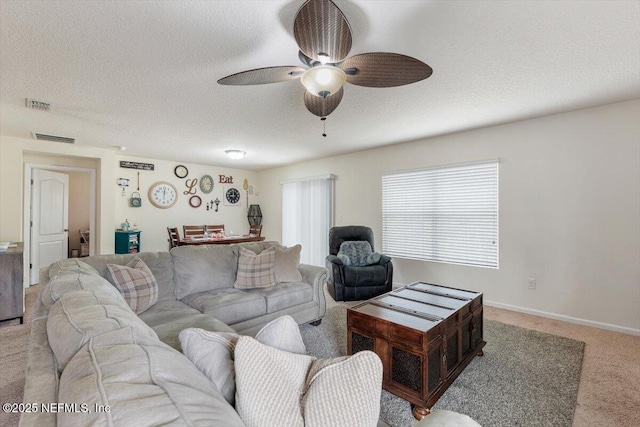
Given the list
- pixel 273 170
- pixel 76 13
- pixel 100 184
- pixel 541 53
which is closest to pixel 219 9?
pixel 76 13

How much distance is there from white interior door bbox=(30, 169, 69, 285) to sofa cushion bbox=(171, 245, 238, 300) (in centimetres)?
387

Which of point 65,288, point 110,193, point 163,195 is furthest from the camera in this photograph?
point 163,195

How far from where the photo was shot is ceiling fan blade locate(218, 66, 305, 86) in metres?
1.76

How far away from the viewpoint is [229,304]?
2.36 metres

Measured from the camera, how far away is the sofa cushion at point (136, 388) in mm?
517

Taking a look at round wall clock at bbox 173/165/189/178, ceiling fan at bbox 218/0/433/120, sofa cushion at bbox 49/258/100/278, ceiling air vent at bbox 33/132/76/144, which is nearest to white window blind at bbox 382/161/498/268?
ceiling fan at bbox 218/0/433/120

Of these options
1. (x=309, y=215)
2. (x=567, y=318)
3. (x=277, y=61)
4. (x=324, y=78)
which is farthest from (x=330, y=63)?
(x=309, y=215)

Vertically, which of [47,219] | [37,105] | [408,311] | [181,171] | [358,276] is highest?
[37,105]

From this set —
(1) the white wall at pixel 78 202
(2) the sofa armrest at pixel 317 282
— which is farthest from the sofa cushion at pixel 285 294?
(1) the white wall at pixel 78 202

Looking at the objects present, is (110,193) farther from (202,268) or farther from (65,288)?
(65,288)

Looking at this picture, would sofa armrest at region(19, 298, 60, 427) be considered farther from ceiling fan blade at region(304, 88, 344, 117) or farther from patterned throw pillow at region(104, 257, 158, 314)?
ceiling fan blade at region(304, 88, 344, 117)

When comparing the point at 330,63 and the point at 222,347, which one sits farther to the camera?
the point at 330,63

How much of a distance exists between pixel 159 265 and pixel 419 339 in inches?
85.2

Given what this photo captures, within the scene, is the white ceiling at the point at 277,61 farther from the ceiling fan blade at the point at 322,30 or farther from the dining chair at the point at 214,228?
the dining chair at the point at 214,228
